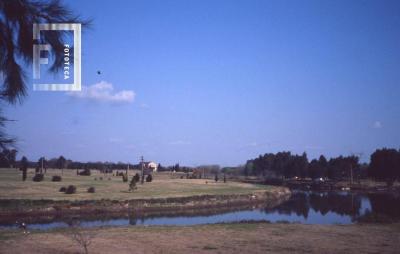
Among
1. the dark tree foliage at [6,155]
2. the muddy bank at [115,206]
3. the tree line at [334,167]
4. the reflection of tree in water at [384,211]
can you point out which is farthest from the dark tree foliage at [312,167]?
the dark tree foliage at [6,155]

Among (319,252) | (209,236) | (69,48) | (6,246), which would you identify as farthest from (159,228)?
(69,48)

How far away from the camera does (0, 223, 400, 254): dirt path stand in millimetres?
16344

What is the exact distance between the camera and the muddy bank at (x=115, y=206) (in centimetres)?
4253

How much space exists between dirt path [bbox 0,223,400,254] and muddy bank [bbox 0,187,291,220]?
73.3ft

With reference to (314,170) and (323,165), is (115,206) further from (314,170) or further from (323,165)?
(323,165)

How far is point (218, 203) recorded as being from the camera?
60469mm

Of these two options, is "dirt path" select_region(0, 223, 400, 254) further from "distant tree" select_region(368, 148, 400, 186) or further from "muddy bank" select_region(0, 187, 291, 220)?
→ "distant tree" select_region(368, 148, 400, 186)

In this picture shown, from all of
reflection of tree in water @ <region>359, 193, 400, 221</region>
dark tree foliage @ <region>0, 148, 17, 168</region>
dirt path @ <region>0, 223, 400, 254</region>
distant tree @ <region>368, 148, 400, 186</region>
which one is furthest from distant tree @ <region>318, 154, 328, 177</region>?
dark tree foliage @ <region>0, 148, 17, 168</region>

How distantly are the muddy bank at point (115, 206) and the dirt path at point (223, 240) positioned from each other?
73.3 feet

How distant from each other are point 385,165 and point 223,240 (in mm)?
111531

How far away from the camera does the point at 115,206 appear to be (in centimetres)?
4844

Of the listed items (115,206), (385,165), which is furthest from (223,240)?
(385,165)

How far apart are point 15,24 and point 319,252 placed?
13226mm

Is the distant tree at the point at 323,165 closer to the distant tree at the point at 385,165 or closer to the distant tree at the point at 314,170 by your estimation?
the distant tree at the point at 314,170
